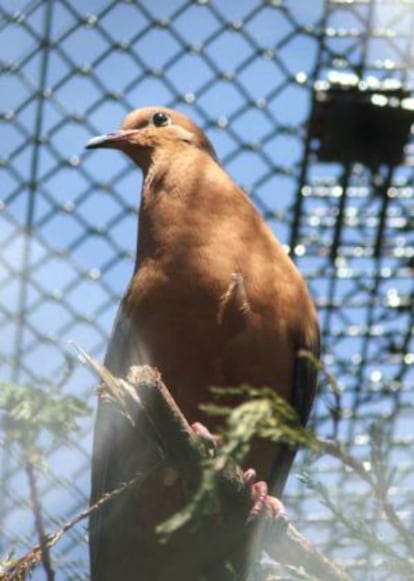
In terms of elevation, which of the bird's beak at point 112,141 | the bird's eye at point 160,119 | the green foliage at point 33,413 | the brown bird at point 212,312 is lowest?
the green foliage at point 33,413

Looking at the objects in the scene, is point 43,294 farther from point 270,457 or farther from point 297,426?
point 297,426

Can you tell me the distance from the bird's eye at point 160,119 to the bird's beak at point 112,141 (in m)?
0.06

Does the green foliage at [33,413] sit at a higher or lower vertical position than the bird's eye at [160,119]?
lower

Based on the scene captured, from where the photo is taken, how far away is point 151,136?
3.02m

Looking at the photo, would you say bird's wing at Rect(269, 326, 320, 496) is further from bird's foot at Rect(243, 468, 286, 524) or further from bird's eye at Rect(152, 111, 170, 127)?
bird's eye at Rect(152, 111, 170, 127)

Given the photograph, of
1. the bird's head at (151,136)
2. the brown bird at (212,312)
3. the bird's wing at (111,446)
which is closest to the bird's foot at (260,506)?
the brown bird at (212,312)

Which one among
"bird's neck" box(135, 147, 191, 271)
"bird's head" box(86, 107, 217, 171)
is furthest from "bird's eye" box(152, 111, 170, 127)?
"bird's neck" box(135, 147, 191, 271)

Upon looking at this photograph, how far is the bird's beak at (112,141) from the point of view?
3.01m

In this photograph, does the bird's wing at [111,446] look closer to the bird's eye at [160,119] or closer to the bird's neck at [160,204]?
the bird's neck at [160,204]

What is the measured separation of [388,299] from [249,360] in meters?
1.12

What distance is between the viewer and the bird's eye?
3.07 meters

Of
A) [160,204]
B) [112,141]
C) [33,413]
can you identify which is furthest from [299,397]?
[33,413]

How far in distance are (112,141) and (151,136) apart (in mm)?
79

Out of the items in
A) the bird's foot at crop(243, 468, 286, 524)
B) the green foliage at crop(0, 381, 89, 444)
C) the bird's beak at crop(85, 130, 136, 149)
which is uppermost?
the bird's beak at crop(85, 130, 136, 149)
